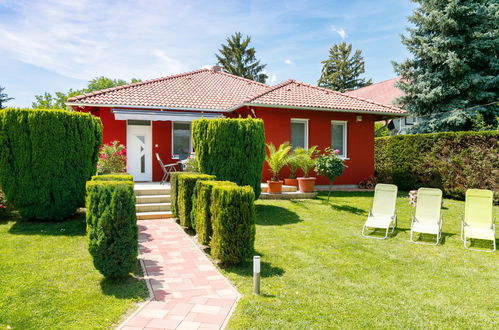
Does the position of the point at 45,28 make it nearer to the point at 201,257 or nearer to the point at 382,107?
the point at 201,257

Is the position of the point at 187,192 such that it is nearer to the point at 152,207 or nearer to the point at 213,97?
the point at 152,207

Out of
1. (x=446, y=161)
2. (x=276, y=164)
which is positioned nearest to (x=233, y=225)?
(x=276, y=164)

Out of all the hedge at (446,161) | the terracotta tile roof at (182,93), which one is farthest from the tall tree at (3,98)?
the hedge at (446,161)

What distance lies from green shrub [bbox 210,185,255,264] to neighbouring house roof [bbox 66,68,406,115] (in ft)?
32.1

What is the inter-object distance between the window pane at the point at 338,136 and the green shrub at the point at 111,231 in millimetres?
14596

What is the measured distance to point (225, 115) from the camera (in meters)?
18.4

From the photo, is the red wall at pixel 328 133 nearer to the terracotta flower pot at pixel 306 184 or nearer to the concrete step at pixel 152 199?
the terracotta flower pot at pixel 306 184

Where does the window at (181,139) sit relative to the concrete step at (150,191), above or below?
above

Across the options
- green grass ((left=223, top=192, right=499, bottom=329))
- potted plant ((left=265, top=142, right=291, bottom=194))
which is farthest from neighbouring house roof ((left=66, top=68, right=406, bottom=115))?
green grass ((left=223, top=192, right=499, bottom=329))

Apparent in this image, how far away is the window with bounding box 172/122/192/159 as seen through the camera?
1767cm

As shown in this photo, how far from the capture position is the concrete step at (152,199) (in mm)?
12078

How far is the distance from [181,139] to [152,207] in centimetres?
670

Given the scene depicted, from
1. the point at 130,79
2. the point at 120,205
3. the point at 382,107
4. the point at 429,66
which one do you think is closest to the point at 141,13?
the point at 120,205

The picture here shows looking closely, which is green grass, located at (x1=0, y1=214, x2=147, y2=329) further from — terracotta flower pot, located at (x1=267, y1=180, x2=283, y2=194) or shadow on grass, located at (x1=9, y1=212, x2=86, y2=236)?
terracotta flower pot, located at (x1=267, y1=180, x2=283, y2=194)
